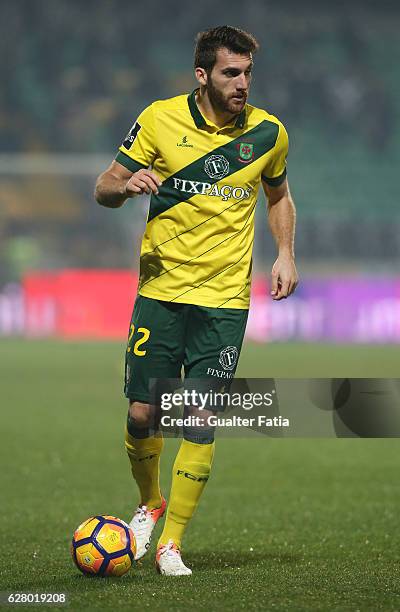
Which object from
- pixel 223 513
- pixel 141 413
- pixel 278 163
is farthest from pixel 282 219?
pixel 223 513

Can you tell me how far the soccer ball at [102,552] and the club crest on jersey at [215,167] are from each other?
4.85 ft

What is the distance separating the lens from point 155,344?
4.84 m

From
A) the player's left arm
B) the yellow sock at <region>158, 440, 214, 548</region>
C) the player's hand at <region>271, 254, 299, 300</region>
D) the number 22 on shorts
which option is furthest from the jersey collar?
the yellow sock at <region>158, 440, 214, 548</region>

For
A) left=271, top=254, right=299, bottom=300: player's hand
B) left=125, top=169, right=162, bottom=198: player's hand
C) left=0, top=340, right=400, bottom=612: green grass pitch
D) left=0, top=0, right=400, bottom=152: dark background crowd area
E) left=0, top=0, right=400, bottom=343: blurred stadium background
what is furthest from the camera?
left=0, top=0, right=400, bottom=152: dark background crowd area

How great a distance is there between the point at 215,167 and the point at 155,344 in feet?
2.50

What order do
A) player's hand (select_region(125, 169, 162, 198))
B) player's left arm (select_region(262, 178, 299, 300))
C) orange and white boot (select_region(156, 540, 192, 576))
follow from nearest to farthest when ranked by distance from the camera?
player's hand (select_region(125, 169, 162, 198)), orange and white boot (select_region(156, 540, 192, 576)), player's left arm (select_region(262, 178, 299, 300))

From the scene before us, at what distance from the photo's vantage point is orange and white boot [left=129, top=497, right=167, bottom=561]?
500 centimetres

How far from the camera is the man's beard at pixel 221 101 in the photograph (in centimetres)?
471

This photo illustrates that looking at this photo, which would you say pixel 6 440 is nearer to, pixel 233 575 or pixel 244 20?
pixel 233 575

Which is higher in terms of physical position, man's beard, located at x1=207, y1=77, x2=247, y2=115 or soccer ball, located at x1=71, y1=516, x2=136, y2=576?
man's beard, located at x1=207, y1=77, x2=247, y2=115

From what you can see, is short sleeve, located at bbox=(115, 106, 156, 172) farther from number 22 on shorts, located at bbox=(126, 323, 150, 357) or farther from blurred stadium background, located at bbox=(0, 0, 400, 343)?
blurred stadium background, located at bbox=(0, 0, 400, 343)

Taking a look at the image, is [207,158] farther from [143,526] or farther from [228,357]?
[143,526]

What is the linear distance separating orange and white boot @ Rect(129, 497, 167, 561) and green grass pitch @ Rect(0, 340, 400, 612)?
0.10 meters

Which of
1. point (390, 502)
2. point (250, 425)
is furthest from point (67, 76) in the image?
point (250, 425)
